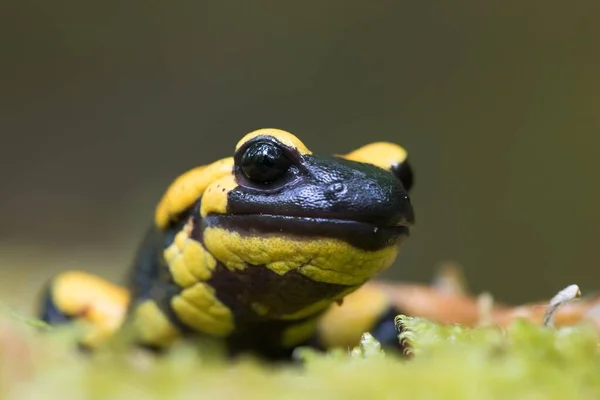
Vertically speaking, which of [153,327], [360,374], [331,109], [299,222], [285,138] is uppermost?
[331,109]

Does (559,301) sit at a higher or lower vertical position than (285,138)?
lower

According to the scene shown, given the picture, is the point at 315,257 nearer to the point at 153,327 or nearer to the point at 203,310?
the point at 203,310

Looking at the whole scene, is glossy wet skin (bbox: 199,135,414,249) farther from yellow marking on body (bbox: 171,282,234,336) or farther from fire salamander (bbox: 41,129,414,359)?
yellow marking on body (bbox: 171,282,234,336)

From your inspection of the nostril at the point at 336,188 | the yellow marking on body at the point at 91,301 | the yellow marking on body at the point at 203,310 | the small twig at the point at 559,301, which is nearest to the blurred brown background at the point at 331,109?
the yellow marking on body at the point at 91,301

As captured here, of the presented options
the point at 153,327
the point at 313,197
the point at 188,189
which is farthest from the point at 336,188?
the point at 153,327

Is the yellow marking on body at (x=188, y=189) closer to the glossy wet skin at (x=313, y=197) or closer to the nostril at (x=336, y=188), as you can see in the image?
the glossy wet skin at (x=313, y=197)

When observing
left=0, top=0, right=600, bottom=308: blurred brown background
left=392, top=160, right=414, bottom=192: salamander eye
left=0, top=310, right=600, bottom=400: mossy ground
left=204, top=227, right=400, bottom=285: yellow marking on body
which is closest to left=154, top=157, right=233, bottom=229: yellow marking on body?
left=204, top=227, right=400, bottom=285: yellow marking on body

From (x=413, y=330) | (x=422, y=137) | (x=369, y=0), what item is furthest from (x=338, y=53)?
(x=413, y=330)
